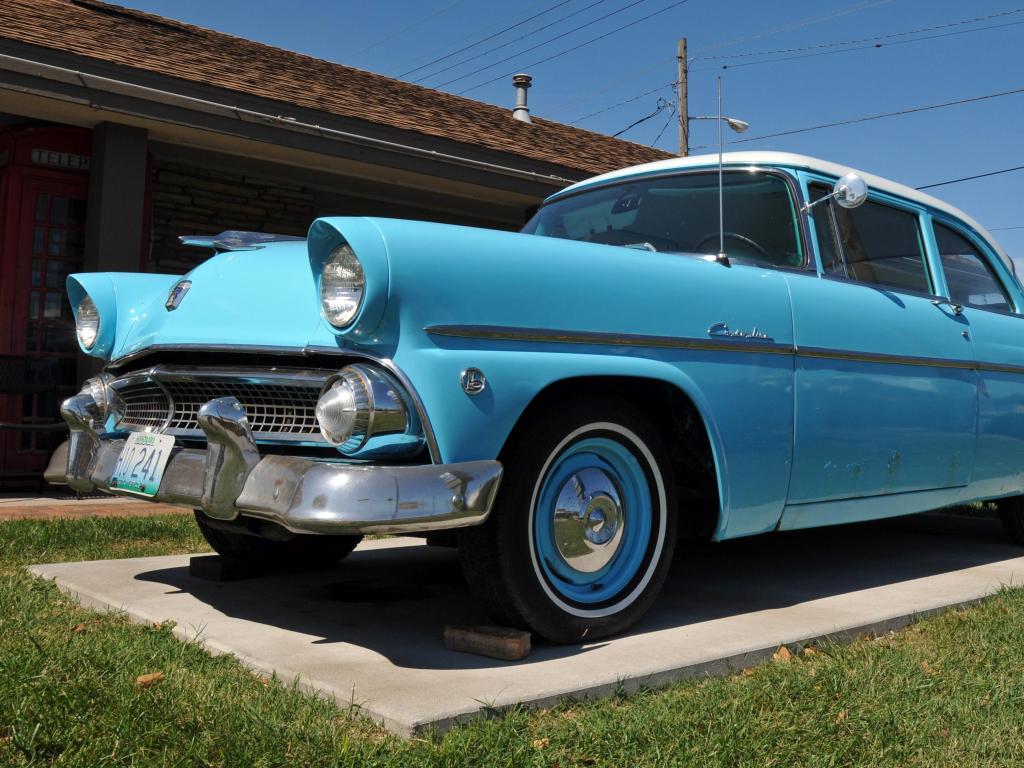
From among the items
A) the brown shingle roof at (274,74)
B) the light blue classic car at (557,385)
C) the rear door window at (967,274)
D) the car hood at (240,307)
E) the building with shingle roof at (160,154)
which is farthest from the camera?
the brown shingle roof at (274,74)

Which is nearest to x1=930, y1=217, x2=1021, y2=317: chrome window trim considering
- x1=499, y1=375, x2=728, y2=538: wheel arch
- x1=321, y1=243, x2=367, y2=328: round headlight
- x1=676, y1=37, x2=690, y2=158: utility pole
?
x1=499, y1=375, x2=728, y2=538: wheel arch

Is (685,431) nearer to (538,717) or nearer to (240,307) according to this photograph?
(538,717)

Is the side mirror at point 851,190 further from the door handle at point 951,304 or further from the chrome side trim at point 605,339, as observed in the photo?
the door handle at point 951,304

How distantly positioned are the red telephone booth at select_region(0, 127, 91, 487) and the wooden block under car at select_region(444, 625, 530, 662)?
5.78m

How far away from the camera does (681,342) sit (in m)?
3.10

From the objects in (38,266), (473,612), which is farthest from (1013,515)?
(38,266)

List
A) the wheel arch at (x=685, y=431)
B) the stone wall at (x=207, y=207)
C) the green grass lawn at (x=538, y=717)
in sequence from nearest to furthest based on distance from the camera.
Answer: the green grass lawn at (x=538, y=717), the wheel arch at (x=685, y=431), the stone wall at (x=207, y=207)

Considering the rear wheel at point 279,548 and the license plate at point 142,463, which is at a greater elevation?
the license plate at point 142,463

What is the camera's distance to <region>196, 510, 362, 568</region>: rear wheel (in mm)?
3859

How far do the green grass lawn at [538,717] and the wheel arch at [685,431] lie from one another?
0.60m

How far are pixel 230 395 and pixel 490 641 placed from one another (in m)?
1.00

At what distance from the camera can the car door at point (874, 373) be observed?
3510 mm

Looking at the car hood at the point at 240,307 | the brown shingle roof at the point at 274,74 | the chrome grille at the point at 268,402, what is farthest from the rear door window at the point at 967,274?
the brown shingle roof at the point at 274,74

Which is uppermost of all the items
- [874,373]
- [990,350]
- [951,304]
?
[951,304]
